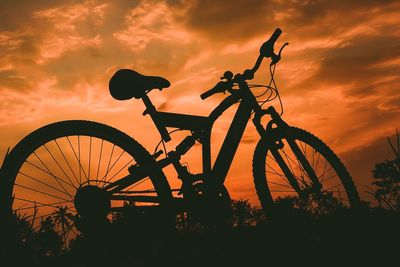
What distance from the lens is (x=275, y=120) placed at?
15.2 ft

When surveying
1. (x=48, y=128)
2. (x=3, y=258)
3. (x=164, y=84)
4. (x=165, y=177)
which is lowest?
(x=3, y=258)

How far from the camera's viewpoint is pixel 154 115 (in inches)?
158

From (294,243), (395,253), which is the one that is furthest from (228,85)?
(395,253)

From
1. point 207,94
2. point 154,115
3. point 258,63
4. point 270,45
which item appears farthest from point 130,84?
point 270,45

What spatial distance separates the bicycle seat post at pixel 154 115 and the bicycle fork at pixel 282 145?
1.09 meters

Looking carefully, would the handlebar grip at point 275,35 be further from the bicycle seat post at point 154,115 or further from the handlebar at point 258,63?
the bicycle seat post at point 154,115

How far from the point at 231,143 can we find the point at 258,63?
951 millimetres

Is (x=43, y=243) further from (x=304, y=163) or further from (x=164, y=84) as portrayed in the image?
(x=304, y=163)

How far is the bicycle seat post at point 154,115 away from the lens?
13.1 ft

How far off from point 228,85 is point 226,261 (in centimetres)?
192

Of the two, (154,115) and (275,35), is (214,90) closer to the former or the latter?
(154,115)

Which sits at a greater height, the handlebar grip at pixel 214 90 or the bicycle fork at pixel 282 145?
the handlebar grip at pixel 214 90

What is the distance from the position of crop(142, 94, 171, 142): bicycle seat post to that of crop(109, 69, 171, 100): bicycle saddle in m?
0.08

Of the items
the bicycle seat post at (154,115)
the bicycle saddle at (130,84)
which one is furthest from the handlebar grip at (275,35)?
the bicycle seat post at (154,115)
